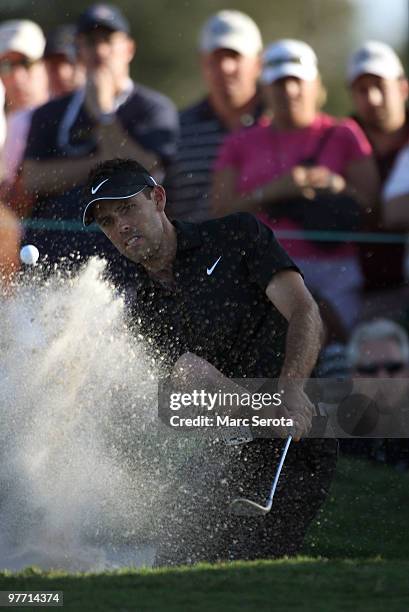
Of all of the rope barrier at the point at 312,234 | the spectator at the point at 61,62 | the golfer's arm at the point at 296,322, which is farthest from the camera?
the spectator at the point at 61,62

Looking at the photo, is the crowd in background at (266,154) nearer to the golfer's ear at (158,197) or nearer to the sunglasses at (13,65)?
the sunglasses at (13,65)

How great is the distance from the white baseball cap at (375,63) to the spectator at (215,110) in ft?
1.97

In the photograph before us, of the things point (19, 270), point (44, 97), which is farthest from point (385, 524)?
point (44, 97)

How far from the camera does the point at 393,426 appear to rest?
689 centimetres

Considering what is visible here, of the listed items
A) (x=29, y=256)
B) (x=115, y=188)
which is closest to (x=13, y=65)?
(x=29, y=256)

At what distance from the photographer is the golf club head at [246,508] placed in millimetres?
5164

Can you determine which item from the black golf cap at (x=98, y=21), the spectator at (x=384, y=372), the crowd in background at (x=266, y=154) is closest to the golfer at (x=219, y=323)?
the spectator at (x=384, y=372)

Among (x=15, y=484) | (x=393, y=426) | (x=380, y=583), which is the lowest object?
(x=393, y=426)

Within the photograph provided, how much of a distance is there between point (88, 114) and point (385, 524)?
3.12 metres

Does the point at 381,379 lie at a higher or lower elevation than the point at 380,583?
lower

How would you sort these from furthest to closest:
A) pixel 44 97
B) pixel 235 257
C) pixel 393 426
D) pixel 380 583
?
pixel 44 97
pixel 393 426
pixel 235 257
pixel 380 583

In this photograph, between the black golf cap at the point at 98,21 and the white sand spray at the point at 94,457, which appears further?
the black golf cap at the point at 98,21

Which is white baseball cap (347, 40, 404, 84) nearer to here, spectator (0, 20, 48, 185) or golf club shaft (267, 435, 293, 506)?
spectator (0, 20, 48, 185)

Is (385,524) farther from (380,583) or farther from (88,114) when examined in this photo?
(88,114)
